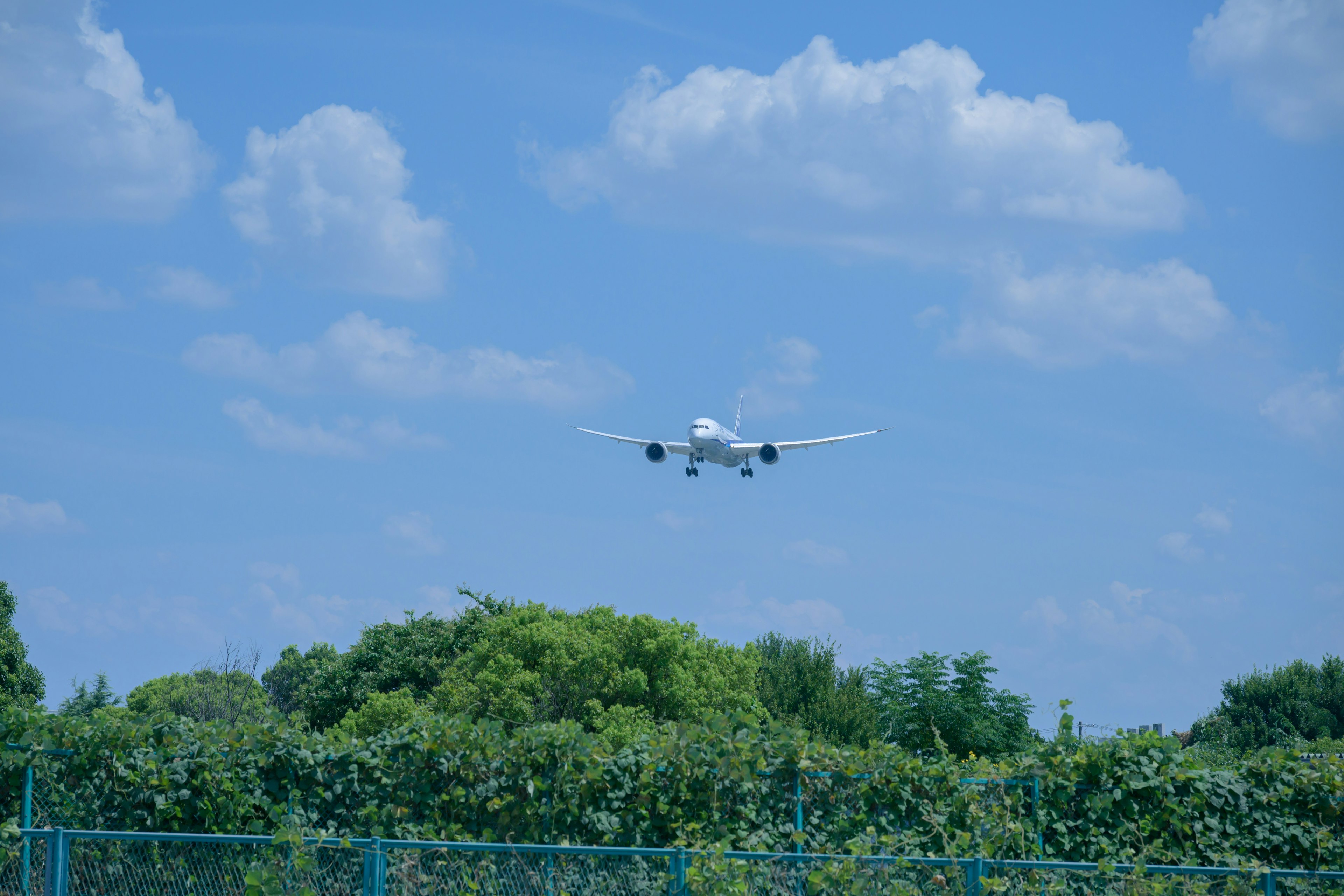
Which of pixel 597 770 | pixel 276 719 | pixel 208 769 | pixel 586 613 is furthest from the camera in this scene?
pixel 586 613

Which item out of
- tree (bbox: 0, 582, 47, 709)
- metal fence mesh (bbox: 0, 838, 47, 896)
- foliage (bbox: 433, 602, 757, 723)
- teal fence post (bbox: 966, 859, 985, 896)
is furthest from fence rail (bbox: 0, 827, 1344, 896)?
tree (bbox: 0, 582, 47, 709)

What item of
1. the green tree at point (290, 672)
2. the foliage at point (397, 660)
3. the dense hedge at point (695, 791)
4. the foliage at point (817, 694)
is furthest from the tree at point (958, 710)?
the green tree at point (290, 672)

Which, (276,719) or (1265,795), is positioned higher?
(276,719)

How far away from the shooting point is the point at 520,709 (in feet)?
126

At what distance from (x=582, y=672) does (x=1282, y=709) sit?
45.7 m

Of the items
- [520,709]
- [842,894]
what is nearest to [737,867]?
[842,894]

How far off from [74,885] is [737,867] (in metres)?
6.43

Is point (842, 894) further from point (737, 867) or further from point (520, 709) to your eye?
point (520, 709)

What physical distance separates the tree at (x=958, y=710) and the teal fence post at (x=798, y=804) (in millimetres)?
33866

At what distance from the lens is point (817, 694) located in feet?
175

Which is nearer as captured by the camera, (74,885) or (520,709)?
(74,885)

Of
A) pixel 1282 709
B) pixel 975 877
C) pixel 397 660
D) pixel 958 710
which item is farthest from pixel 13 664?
pixel 1282 709

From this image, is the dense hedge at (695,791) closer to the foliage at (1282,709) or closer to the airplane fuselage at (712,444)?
the airplane fuselage at (712,444)

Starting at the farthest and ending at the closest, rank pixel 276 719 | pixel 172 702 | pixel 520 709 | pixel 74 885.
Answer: pixel 172 702 < pixel 520 709 < pixel 276 719 < pixel 74 885
